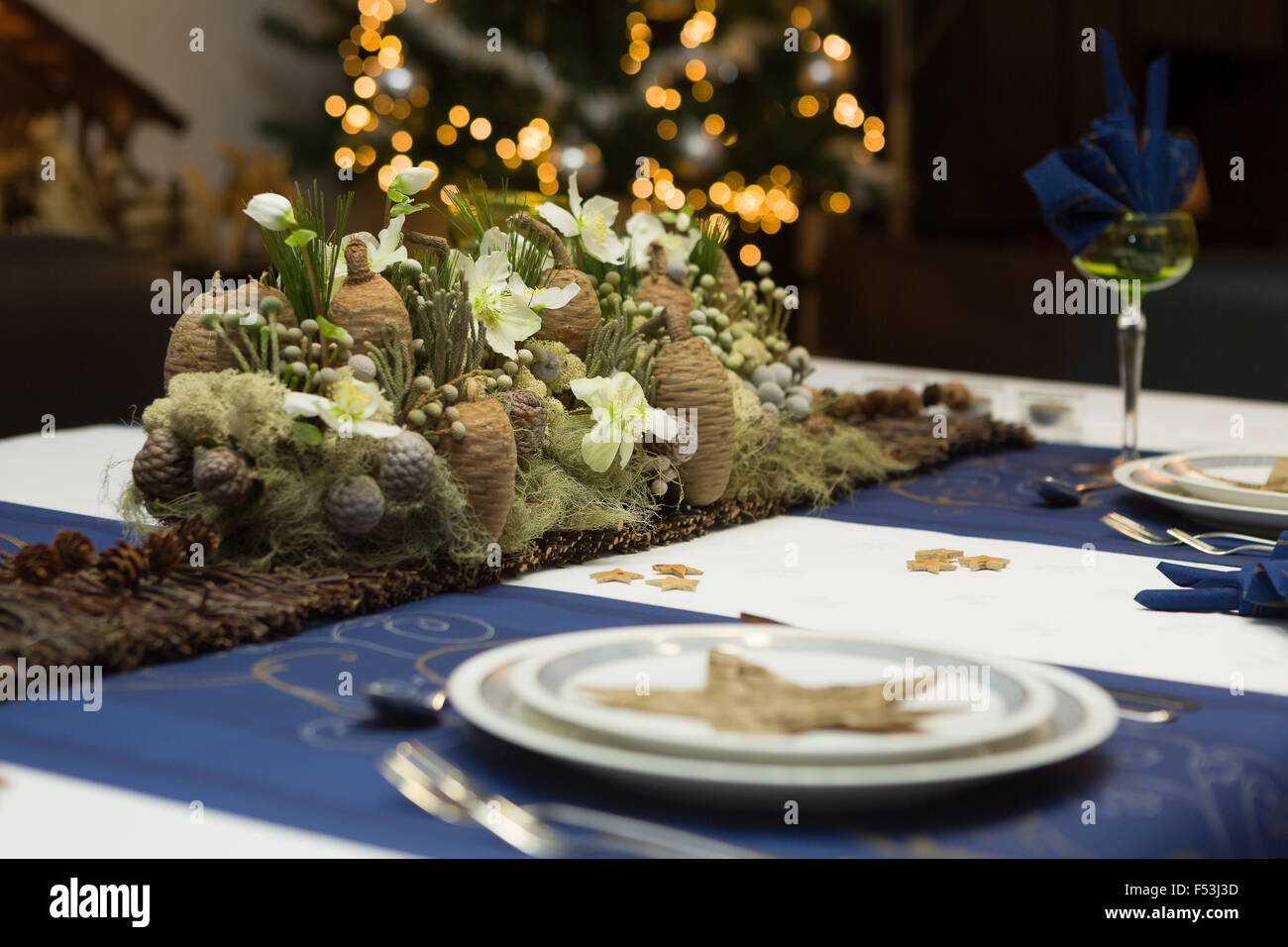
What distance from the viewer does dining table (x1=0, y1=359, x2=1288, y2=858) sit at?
49 centimetres

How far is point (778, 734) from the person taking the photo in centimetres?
52

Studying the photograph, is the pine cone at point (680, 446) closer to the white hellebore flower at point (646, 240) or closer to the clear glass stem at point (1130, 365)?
the white hellebore flower at point (646, 240)

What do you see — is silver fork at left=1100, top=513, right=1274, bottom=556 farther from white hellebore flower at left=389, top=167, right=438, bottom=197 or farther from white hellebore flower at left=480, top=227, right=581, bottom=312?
white hellebore flower at left=389, top=167, right=438, bottom=197

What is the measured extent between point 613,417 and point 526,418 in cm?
6

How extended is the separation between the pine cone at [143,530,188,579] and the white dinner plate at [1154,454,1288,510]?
74 centimetres

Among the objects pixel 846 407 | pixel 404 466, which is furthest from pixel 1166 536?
pixel 404 466

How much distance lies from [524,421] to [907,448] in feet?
1.72

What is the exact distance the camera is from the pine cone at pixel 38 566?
71cm

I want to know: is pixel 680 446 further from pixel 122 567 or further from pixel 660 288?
pixel 122 567

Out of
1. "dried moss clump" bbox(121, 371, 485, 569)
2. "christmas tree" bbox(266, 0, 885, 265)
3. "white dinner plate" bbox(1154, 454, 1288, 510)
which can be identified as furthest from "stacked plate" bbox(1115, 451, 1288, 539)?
"christmas tree" bbox(266, 0, 885, 265)
